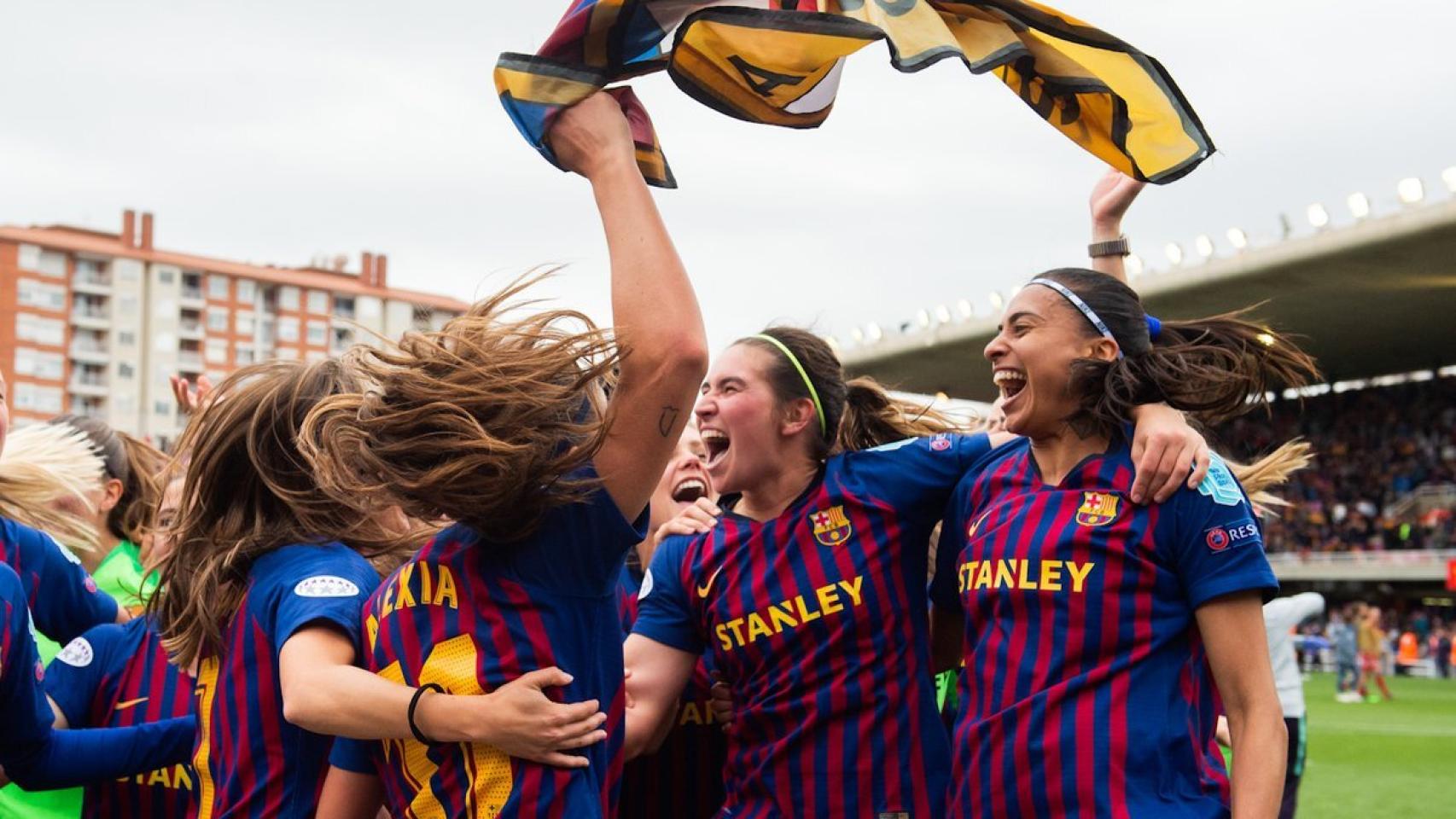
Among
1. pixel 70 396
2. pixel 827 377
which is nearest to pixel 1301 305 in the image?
pixel 827 377

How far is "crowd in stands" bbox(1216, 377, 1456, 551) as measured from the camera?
37.2m

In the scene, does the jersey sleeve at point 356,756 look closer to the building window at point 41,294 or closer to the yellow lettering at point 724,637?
the yellow lettering at point 724,637

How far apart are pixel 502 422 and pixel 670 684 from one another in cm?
147

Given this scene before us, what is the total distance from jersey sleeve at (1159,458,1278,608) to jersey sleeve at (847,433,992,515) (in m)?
0.76

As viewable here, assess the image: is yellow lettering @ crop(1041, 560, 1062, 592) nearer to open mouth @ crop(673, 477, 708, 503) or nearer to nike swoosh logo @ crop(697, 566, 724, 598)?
nike swoosh logo @ crop(697, 566, 724, 598)

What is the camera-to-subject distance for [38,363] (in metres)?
93.2

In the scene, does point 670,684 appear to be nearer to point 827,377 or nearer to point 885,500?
point 885,500

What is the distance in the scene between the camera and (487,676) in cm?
249

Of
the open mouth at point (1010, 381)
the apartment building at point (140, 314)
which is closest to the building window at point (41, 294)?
the apartment building at point (140, 314)

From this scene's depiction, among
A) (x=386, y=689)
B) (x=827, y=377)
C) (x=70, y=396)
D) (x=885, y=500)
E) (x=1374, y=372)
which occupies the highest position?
(x=70, y=396)

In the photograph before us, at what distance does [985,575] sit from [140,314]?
101m

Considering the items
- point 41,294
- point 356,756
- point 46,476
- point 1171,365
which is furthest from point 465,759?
point 41,294

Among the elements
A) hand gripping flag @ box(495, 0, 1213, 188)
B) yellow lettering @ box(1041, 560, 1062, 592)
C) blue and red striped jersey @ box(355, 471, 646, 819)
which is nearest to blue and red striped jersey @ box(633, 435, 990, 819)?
yellow lettering @ box(1041, 560, 1062, 592)

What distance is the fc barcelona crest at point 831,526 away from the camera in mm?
3670
